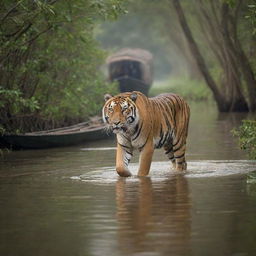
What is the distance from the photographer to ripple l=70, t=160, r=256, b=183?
13953 mm

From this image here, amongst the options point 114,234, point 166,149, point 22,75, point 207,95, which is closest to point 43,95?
point 22,75

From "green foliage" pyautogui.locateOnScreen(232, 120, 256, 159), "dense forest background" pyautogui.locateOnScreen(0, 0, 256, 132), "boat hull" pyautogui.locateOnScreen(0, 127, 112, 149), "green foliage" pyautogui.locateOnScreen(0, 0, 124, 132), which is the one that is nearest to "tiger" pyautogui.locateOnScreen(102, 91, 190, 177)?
"green foliage" pyautogui.locateOnScreen(232, 120, 256, 159)

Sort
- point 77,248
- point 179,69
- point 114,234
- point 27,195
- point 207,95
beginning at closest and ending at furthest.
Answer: point 77,248
point 114,234
point 27,195
point 207,95
point 179,69

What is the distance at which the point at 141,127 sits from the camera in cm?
1402

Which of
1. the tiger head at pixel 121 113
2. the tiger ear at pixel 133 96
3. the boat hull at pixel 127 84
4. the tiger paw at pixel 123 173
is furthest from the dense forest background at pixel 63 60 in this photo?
the boat hull at pixel 127 84

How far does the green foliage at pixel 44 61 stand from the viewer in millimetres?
17312

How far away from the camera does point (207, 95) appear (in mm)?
49656

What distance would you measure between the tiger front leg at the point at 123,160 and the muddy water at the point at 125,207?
12cm

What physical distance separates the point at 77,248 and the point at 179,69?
3699 inches

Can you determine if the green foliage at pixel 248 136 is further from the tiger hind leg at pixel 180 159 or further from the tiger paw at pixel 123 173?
the tiger paw at pixel 123 173

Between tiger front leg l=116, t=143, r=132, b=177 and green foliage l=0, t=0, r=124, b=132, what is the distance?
282 cm

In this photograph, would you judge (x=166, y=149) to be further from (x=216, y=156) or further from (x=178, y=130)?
(x=216, y=156)

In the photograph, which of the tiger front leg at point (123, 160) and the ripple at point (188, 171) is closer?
the tiger front leg at point (123, 160)

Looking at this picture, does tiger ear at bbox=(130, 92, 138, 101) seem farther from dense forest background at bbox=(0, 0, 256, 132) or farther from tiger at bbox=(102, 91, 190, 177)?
dense forest background at bbox=(0, 0, 256, 132)
